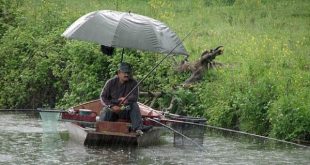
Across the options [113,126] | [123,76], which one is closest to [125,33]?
[123,76]

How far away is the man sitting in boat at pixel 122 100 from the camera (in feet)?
56.1

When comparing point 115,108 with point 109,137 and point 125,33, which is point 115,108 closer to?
point 109,137

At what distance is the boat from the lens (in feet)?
55.1

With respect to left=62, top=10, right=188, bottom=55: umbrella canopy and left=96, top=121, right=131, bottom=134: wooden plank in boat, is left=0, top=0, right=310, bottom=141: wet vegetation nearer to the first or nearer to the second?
left=62, top=10, right=188, bottom=55: umbrella canopy

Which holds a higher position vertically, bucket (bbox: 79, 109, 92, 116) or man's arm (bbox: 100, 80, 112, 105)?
man's arm (bbox: 100, 80, 112, 105)

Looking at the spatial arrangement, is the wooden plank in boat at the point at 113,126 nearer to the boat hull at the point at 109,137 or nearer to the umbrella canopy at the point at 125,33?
the boat hull at the point at 109,137

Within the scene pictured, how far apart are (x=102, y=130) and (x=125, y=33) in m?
1.88

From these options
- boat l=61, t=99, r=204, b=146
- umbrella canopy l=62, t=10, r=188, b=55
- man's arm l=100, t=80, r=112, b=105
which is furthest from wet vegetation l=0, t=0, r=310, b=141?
man's arm l=100, t=80, r=112, b=105

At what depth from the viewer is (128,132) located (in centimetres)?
1689

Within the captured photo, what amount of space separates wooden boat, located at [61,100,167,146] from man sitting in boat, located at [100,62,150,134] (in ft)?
0.51

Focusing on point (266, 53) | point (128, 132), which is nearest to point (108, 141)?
point (128, 132)

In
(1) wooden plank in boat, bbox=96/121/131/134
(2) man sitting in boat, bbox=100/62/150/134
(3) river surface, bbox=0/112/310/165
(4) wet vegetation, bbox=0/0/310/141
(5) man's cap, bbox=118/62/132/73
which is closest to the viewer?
(3) river surface, bbox=0/112/310/165

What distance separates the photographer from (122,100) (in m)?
17.3

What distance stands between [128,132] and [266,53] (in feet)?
20.1
